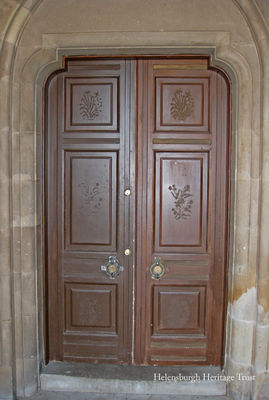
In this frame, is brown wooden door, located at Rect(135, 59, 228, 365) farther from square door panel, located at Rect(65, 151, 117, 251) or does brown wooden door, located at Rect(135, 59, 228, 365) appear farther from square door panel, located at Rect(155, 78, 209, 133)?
square door panel, located at Rect(65, 151, 117, 251)

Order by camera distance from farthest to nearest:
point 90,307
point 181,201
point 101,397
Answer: point 90,307
point 181,201
point 101,397

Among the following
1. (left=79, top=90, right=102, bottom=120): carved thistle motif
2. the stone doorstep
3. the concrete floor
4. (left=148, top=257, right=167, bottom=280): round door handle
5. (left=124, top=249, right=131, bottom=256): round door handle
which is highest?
(left=79, top=90, right=102, bottom=120): carved thistle motif

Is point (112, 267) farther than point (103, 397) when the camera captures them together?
Yes

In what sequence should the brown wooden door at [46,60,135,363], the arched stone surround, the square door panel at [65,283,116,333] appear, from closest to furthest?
the arched stone surround
the brown wooden door at [46,60,135,363]
the square door panel at [65,283,116,333]

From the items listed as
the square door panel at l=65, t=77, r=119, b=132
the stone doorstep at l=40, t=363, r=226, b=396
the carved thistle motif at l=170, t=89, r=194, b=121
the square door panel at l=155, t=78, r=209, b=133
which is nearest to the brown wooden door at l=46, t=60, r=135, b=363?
the square door panel at l=65, t=77, r=119, b=132

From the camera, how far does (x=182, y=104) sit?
2.91 m

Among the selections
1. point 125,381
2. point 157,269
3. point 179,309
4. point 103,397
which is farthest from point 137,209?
point 103,397

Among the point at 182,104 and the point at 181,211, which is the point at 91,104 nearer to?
the point at 182,104

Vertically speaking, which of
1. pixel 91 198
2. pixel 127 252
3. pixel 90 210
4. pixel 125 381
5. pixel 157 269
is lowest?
pixel 125 381

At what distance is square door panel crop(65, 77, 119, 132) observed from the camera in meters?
2.94

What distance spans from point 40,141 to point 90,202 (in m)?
0.66

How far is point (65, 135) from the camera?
2.97 meters

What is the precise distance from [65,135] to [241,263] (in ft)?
5.95

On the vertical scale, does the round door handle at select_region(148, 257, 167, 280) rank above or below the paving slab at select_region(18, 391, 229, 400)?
above
